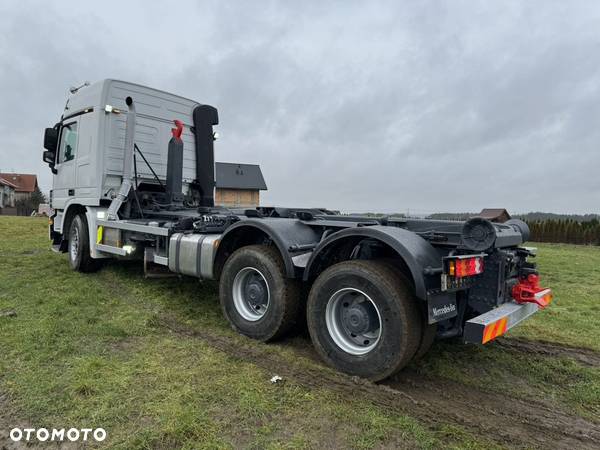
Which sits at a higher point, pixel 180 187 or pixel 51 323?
pixel 180 187

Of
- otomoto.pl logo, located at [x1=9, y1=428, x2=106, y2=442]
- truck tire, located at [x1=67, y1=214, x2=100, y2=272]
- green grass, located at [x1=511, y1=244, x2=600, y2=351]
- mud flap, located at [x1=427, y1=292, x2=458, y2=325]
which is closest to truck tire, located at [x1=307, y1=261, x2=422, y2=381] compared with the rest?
mud flap, located at [x1=427, y1=292, x2=458, y2=325]

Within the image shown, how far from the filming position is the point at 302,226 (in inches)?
179

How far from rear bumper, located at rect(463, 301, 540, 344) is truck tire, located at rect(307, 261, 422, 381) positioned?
1.24 feet

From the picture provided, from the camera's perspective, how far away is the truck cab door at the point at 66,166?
7988 mm

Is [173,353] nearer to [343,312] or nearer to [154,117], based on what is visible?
[343,312]

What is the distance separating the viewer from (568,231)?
81.9ft

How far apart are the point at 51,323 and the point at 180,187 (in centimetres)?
350

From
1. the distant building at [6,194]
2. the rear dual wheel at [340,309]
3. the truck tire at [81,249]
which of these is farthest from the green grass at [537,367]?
the distant building at [6,194]

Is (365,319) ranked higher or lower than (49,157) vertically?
lower

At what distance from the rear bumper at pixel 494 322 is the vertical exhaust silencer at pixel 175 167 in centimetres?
568

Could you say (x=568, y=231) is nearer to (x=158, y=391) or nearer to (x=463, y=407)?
(x=463, y=407)

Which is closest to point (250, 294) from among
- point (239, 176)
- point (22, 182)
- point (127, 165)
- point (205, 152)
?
point (127, 165)

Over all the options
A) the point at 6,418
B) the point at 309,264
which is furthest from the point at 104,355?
the point at 309,264

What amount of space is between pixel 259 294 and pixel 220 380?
1.18 metres
